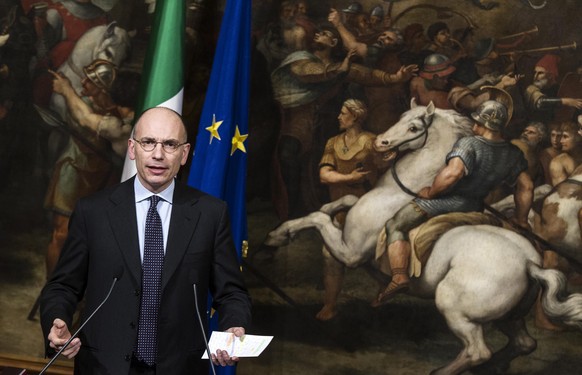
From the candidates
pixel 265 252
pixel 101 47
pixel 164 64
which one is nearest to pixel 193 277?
pixel 164 64

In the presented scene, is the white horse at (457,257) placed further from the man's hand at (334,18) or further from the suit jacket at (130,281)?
the suit jacket at (130,281)

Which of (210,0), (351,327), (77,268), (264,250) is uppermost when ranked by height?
(210,0)

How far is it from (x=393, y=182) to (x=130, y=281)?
3846mm

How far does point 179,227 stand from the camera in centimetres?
335

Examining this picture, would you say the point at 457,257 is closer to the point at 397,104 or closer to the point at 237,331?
the point at 397,104

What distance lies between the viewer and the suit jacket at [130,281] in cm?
322

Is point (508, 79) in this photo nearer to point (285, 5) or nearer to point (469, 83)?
point (469, 83)

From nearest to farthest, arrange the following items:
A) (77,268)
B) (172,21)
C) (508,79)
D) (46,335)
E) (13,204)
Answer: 1. (46,335)
2. (77,268)
3. (172,21)
4. (508,79)
5. (13,204)

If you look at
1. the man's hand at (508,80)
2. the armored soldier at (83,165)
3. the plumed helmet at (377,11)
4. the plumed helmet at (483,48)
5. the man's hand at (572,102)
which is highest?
the plumed helmet at (377,11)

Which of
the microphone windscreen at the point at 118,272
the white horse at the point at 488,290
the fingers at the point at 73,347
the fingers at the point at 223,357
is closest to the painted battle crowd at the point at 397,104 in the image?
the white horse at the point at 488,290

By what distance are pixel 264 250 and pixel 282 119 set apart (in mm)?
1018

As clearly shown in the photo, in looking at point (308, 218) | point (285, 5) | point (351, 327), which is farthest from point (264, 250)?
point (285, 5)

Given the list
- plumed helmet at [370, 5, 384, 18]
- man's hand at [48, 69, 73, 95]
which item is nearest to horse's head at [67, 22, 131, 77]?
man's hand at [48, 69, 73, 95]

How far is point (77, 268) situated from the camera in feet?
10.9
